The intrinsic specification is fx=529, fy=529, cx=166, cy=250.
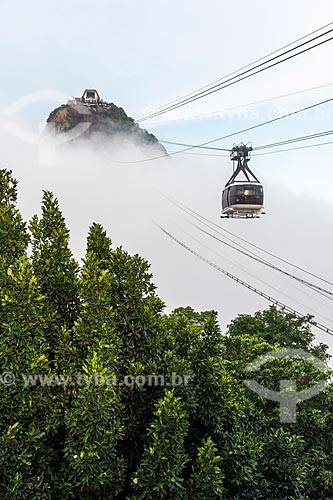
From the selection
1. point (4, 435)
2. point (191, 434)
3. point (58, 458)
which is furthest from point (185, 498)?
point (4, 435)

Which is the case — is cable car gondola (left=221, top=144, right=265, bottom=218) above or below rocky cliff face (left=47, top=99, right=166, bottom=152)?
below

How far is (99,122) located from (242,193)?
54.4 meters

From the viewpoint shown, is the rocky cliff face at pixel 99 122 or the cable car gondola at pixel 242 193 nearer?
the cable car gondola at pixel 242 193

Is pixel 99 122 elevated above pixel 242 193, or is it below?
above

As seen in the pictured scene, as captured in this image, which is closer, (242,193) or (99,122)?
(242,193)

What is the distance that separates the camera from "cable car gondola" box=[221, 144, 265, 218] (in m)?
22.8

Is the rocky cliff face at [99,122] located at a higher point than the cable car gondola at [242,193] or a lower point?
higher

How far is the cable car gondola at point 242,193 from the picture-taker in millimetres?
22797

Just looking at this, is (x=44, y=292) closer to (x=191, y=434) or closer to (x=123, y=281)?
(x=123, y=281)

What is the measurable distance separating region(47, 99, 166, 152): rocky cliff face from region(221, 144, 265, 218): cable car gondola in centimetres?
4693

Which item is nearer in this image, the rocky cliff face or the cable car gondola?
the cable car gondola

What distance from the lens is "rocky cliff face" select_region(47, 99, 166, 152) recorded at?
6888 centimetres

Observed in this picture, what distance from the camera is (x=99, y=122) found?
73.4 meters

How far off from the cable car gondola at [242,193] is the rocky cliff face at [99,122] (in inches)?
1848
